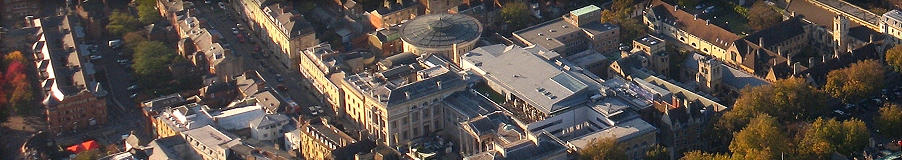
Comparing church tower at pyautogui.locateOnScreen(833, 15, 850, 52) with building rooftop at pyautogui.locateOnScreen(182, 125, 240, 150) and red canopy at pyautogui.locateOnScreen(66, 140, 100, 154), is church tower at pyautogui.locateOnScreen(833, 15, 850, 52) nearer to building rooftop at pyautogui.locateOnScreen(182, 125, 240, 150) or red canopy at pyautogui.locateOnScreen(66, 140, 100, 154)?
building rooftop at pyautogui.locateOnScreen(182, 125, 240, 150)

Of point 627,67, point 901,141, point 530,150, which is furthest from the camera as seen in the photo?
point 627,67

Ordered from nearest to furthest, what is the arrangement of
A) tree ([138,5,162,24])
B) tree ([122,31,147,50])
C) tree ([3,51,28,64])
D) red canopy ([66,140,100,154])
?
red canopy ([66,140,100,154]), tree ([3,51,28,64]), tree ([122,31,147,50]), tree ([138,5,162,24])

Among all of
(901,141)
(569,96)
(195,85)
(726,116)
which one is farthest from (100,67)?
(901,141)

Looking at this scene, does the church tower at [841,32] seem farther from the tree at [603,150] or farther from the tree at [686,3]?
the tree at [603,150]

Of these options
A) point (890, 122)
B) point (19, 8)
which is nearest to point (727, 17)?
point (890, 122)

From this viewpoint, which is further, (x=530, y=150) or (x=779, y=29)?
(x=779, y=29)

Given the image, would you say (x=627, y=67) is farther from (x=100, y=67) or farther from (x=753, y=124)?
(x=100, y=67)

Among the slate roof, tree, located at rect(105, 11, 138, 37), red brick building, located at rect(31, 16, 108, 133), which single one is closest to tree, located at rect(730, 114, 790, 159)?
the slate roof
